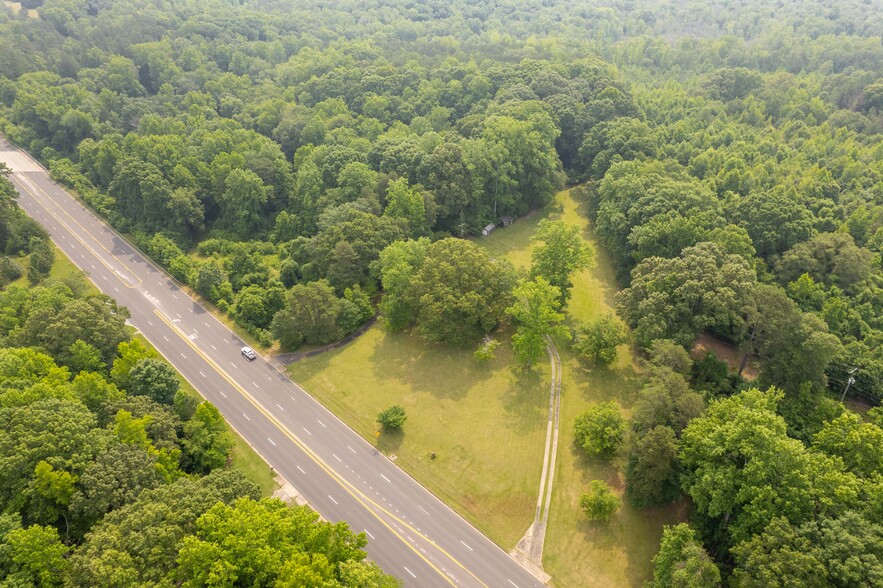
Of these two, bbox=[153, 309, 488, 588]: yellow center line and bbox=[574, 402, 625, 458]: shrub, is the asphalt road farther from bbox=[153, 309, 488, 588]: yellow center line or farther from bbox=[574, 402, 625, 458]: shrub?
bbox=[574, 402, 625, 458]: shrub

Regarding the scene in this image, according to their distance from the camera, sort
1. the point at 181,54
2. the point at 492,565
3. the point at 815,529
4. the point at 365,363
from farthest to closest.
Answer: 1. the point at 181,54
2. the point at 365,363
3. the point at 492,565
4. the point at 815,529

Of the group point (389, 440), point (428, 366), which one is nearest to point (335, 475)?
point (389, 440)

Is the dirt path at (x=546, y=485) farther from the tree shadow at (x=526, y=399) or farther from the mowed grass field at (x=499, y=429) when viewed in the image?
→ the tree shadow at (x=526, y=399)

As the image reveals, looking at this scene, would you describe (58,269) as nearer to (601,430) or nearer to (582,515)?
(601,430)

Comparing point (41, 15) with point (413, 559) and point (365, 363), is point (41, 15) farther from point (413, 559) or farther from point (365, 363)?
point (413, 559)

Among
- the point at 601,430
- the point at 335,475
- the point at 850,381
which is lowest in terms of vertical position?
the point at 335,475

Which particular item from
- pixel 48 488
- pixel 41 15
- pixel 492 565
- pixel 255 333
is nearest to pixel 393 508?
pixel 492 565

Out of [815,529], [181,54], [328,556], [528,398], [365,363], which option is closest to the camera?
[815,529]
